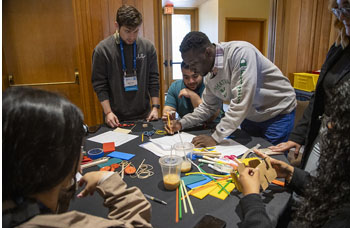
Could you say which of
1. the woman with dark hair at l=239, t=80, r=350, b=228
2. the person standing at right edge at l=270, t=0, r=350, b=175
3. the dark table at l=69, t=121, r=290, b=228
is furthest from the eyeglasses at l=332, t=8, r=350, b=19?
the dark table at l=69, t=121, r=290, b=228

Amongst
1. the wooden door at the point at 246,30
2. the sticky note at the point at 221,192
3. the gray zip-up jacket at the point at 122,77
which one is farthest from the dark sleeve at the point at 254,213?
the wooden door at the point at 246,30

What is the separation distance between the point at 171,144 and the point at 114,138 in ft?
1.43

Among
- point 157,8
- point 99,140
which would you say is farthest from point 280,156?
point 157,8

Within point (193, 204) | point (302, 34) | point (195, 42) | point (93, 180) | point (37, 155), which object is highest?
point (302, 34)

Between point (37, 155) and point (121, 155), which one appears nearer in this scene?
point (37, 155)

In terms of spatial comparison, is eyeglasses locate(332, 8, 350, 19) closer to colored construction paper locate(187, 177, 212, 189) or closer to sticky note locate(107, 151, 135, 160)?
colored construction paper locate(187, 177, 212, 189)

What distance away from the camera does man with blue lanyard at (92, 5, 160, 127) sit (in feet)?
7.44

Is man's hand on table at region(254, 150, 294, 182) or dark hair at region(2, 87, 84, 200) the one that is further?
man's hand on table at region(254, 150, 294, 182)

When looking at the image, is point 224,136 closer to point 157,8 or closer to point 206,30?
point 157,8

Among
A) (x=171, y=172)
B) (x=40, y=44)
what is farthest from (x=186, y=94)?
(x=40, y=44)

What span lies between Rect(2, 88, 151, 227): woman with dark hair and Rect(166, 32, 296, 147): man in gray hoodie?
3.24 ft

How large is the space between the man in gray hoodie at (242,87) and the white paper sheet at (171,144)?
0.23ft

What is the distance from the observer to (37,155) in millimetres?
551

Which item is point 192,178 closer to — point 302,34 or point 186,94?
point 186,94
